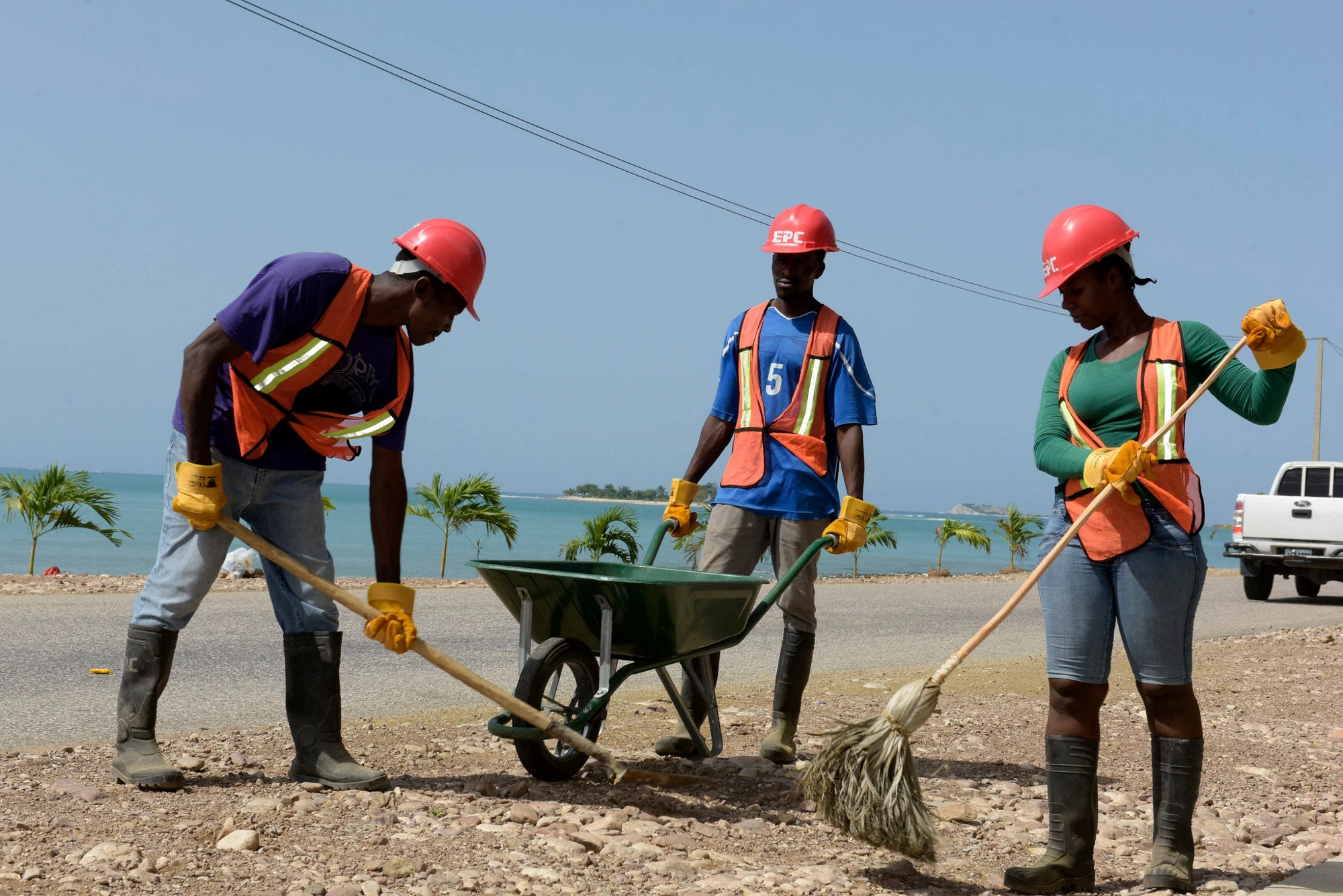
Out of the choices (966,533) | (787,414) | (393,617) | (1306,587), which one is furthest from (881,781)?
(966,533)

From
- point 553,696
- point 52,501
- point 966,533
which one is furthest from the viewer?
point 966,533

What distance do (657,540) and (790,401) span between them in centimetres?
79

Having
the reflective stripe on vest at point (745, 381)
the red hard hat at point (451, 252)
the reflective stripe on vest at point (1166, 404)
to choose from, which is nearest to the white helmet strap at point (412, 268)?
the red hard hat at point (451, 252)

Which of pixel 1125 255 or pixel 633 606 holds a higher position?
pixel 1125 255

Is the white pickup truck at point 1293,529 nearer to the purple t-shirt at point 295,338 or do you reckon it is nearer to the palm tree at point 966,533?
the palm tree at point 966,533

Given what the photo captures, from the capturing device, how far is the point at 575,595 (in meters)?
4.05

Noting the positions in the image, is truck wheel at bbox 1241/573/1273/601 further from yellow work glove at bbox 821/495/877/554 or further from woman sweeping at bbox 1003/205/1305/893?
woman sweeping at bbox 1003/205/1305/893

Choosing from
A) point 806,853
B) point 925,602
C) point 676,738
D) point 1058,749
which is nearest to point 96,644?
point 676,738

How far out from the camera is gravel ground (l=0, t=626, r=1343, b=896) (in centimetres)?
323

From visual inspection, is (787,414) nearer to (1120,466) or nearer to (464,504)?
(1120,466)

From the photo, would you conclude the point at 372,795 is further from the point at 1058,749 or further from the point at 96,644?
the point at 96,644

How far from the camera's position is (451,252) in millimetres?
3898

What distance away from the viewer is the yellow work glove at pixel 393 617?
385 centimetres

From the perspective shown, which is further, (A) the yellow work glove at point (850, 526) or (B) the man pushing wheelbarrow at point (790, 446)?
(B) the man pushing wheelbarrow at point (790, 446)
